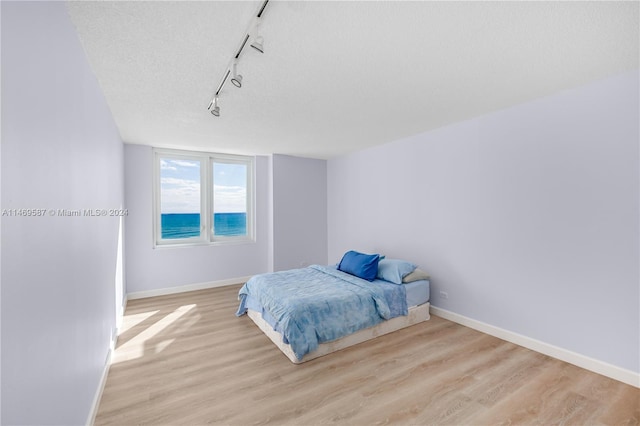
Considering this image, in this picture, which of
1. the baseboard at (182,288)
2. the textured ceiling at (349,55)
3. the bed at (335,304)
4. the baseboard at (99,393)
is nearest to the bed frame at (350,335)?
the bed at (335,304)

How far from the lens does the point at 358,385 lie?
219cm

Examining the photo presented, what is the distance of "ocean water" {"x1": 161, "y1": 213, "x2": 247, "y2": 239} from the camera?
464 centimetres

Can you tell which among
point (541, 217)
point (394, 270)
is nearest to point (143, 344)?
point (394, 270)

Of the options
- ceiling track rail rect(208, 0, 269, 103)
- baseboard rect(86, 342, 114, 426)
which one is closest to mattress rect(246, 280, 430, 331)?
baseboard rect(86, 342, 114, 426)

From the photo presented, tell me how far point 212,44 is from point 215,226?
3.76 meters

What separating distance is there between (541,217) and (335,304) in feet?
7.21

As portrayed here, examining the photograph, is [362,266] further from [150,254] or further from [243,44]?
[150,254]

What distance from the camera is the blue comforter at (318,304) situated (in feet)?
8.50

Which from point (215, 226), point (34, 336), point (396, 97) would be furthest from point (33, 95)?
point (215, 226)

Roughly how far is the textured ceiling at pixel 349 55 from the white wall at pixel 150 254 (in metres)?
1.33

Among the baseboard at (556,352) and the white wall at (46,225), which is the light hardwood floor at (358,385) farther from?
the white wall at (46,225)

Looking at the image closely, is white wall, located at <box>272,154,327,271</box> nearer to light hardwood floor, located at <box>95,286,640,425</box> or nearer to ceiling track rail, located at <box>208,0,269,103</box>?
light hardwood floor, located at <box>95,286,640,425</box>

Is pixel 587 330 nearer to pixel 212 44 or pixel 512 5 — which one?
pixel 512 5

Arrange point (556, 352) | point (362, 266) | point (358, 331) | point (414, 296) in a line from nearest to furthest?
point (556, 352), point (358, 331), point (414, 296), point (362, 266)
